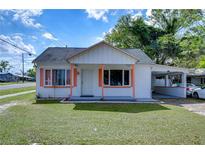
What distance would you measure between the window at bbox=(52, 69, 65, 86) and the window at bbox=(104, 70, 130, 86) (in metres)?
3.41

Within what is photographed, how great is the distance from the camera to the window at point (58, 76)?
17156mm

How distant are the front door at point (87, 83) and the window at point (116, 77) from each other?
3.87 ft

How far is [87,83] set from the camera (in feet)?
56.0

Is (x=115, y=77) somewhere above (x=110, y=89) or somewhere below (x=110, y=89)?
above

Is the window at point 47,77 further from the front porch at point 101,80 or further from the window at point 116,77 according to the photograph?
the window at point 116,77

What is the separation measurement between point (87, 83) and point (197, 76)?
61.4ft

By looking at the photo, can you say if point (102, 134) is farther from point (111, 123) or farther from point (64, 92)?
point (64, 92)

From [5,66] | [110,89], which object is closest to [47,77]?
[110,89]

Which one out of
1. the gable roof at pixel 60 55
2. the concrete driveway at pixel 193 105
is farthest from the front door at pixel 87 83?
the concrete driveway at pixel 193 105

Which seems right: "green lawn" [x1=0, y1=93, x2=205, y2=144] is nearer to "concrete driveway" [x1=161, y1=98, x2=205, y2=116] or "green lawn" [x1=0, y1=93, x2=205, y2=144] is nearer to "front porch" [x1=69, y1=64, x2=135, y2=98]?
"concrete driveway" [x1=161, y1=98, x2=205, y2=116]

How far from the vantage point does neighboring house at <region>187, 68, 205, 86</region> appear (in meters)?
27.8

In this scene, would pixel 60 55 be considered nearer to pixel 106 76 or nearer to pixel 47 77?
pixel 47 77

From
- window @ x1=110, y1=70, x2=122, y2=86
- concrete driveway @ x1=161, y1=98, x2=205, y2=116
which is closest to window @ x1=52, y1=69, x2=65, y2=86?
window @ x1=110, y1=70, x2=122, y2=86
